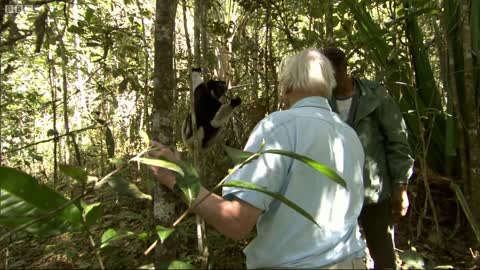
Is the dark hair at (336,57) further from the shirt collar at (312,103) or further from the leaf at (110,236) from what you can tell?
the leaf at (110,236)

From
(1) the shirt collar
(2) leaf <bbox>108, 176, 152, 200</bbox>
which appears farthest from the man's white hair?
(2) leaf <bbox>108, 176, 152, 200</bbox>

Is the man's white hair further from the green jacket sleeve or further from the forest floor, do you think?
the forest floor

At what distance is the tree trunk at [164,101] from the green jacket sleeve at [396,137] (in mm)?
1341

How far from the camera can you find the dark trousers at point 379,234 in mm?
2592

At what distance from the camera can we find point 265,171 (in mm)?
1263

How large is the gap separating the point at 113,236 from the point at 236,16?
163 inches

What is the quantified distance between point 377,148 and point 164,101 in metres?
1.41

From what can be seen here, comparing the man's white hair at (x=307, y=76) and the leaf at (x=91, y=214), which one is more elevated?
the man's white hair at (x=307, y=76)

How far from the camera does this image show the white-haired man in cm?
127

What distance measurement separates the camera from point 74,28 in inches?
118

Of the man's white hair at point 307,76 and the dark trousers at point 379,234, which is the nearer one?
the man's white hair at point 307,76

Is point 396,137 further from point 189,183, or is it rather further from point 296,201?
point 189,183

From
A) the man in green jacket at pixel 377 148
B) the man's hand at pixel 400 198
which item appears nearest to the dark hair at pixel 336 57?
the man in green jacket at pixel 377 148

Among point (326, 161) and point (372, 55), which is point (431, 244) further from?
point (326, 161)
